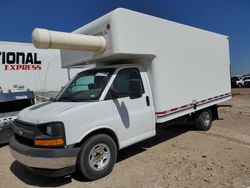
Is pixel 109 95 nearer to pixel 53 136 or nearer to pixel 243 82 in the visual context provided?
pixel 53 136

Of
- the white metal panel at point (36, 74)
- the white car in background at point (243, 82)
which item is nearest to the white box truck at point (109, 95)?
the white metal panel at point (36, 74)

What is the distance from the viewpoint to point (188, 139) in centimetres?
721

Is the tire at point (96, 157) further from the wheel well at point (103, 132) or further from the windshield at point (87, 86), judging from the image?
the windshield at point (87, 86)

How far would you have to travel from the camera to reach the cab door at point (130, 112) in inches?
198

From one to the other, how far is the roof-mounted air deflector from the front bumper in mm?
1795

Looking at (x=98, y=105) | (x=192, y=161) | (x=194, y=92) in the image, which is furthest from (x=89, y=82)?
(x=194, y=92)

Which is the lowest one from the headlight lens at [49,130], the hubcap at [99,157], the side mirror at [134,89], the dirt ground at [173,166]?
the dirt ground at [173,166]

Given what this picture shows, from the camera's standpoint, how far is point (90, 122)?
4484mm

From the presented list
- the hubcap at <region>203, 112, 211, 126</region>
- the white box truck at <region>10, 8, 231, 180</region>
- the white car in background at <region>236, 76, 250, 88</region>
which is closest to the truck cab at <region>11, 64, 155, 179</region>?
the white box truck at <region>10, 8, 231, 180</region>

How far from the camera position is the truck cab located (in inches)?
163

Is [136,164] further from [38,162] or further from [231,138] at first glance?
[231,138]

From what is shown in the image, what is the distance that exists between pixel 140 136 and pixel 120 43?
6.60 ft

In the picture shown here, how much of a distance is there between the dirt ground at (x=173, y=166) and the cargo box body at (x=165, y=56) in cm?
89

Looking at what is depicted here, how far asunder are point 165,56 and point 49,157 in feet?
11.5
